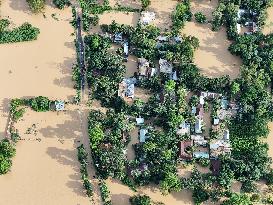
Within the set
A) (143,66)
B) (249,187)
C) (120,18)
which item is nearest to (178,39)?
(143,66)

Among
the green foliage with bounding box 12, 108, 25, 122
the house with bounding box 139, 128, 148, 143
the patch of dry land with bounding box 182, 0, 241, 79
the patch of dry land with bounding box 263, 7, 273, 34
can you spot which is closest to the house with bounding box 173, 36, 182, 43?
the patch of dry land with bounding box 182, 0, 241, 79

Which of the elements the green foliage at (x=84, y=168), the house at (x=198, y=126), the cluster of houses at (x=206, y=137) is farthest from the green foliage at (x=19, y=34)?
the house at (x=198, y=126)

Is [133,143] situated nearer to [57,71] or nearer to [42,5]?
[57,71]

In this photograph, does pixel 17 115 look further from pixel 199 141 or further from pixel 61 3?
pixel 199 141

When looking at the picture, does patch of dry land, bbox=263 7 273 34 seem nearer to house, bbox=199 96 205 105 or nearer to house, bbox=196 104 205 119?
house, bbox=199 96 205 105

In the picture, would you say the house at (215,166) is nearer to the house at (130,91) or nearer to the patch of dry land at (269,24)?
the house at (130,91)
